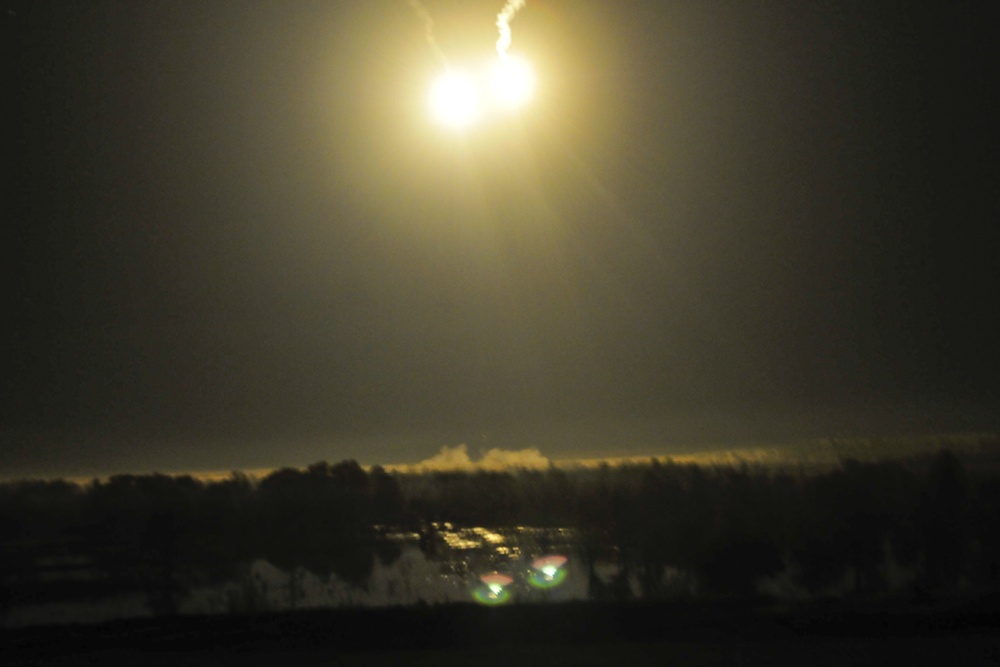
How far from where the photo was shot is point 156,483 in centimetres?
2150

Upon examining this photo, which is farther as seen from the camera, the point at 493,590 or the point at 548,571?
the point at 548,571

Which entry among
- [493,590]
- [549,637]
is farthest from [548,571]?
[549,637]

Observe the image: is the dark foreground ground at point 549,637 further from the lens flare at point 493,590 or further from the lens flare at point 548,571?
the lens flare at point 548,571

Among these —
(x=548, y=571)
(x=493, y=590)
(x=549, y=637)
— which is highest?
(x=548, y=571)

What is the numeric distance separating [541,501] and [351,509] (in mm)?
4239

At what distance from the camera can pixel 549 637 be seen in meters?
14.3

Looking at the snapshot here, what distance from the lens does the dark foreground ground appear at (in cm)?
1323

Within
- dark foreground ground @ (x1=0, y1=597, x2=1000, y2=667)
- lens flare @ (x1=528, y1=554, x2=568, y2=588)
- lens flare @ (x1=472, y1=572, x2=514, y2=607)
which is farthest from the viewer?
lens flare @ (x1=528, y1=554, x2=568, y2=588)

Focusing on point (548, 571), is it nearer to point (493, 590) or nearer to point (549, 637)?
point (493, 590)

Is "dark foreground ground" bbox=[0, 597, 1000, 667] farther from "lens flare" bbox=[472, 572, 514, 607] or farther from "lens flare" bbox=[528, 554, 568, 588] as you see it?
"lens flare" bbox=[528, 554, 568, 588]

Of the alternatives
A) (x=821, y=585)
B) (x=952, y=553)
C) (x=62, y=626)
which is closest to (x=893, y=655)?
(x=821, y=585)

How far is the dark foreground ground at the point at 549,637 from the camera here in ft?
43.4

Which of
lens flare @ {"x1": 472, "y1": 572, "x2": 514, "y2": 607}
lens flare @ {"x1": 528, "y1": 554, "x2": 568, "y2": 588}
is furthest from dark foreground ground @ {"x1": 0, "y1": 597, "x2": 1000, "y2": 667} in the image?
lens flare @ {"x1": 528, "y1": 554, "x2": 568, "y2": 588}

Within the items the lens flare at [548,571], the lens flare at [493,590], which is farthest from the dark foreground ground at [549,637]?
the lens flare at [548,571]
